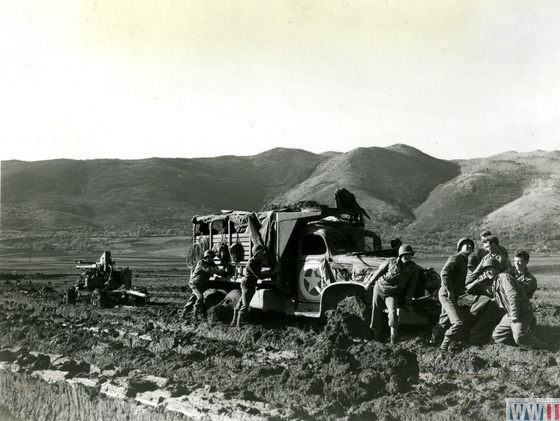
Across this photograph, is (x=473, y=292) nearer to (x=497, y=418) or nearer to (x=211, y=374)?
(x=497, y=418)

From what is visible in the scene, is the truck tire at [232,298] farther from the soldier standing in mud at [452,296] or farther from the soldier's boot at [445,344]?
the soldier's boot at [445,344]

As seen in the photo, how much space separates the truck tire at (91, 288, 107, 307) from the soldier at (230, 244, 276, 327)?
20.1 ft

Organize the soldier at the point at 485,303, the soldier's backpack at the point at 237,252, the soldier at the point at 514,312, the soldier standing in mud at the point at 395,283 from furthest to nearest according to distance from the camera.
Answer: the soldier's backpack at the point at 237,252
the soldier standing in mud at the point at 395,283
the soldier at the point at 485,303
the soldier at the point at 514,312

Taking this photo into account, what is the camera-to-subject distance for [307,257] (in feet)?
33.7

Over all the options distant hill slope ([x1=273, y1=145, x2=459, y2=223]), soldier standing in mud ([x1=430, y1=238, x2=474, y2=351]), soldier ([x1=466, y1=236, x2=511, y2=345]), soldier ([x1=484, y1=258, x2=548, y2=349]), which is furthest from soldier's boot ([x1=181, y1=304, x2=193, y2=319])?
distant hill slope ([x1=273, y1=145, x2=459, y2=223])

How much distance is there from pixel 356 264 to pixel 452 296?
6.10 feet

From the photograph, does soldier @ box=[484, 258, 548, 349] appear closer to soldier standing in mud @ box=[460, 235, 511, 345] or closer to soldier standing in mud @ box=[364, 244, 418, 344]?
soldier standing in mud @ box=[460, 235, 511, 345]

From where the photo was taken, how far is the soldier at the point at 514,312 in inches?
288

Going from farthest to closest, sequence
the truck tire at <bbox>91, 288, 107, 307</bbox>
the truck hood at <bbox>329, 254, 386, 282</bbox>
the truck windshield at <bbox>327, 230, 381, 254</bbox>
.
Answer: the truck tire at <bbox>91, 288, 107, 307</bbox>, the truck windshield at <bbox>327, 230, 381, 254</bbox>, the truck hood at <bbox>329, 254, 386, 282</bbox>

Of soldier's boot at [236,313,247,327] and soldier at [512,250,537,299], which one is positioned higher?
soldier at [512,250,537,299]

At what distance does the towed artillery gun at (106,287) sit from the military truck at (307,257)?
544 centimetres

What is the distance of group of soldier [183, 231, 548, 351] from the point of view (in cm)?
741

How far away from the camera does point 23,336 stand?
10836 millimetres

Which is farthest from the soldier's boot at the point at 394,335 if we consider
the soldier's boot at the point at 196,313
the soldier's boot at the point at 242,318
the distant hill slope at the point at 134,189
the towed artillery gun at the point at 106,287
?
the distant hill slope at the point at 134,189
